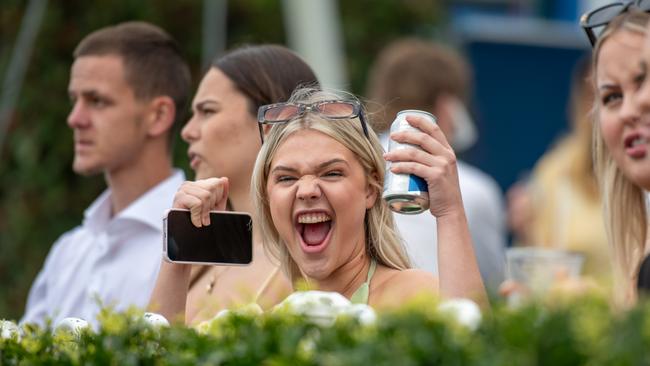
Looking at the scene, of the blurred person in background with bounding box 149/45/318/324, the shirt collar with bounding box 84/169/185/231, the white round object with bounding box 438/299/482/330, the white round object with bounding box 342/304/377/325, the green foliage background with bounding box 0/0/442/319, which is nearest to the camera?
the white round object with bounding box 438/299/482/330

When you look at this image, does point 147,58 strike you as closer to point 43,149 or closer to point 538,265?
point 538,265

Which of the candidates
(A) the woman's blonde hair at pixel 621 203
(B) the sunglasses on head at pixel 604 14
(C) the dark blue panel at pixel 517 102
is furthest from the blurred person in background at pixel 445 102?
(C) the dark blue panel at pixel 517 102

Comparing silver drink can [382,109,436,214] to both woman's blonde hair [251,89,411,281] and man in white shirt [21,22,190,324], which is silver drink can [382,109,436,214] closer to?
woman's blonde hair [251,89,411,281]

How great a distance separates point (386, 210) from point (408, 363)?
1814 mm

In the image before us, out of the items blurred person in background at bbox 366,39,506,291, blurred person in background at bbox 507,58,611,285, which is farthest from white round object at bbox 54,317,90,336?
blurred person in background at bbox 507,58,611,285

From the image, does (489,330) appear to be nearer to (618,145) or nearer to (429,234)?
(618,145)

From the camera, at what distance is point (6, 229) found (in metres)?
9.61

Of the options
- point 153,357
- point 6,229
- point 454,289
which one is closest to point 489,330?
point 153,357

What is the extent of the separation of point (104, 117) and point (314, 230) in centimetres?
246

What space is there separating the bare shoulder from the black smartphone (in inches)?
21.0

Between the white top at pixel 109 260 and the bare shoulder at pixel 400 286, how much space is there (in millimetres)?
2008

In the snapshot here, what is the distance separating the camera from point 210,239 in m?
4.17

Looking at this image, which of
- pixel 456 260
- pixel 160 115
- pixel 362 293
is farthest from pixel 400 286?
pixel 160 115

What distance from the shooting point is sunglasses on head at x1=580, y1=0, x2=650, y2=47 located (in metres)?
4.18
